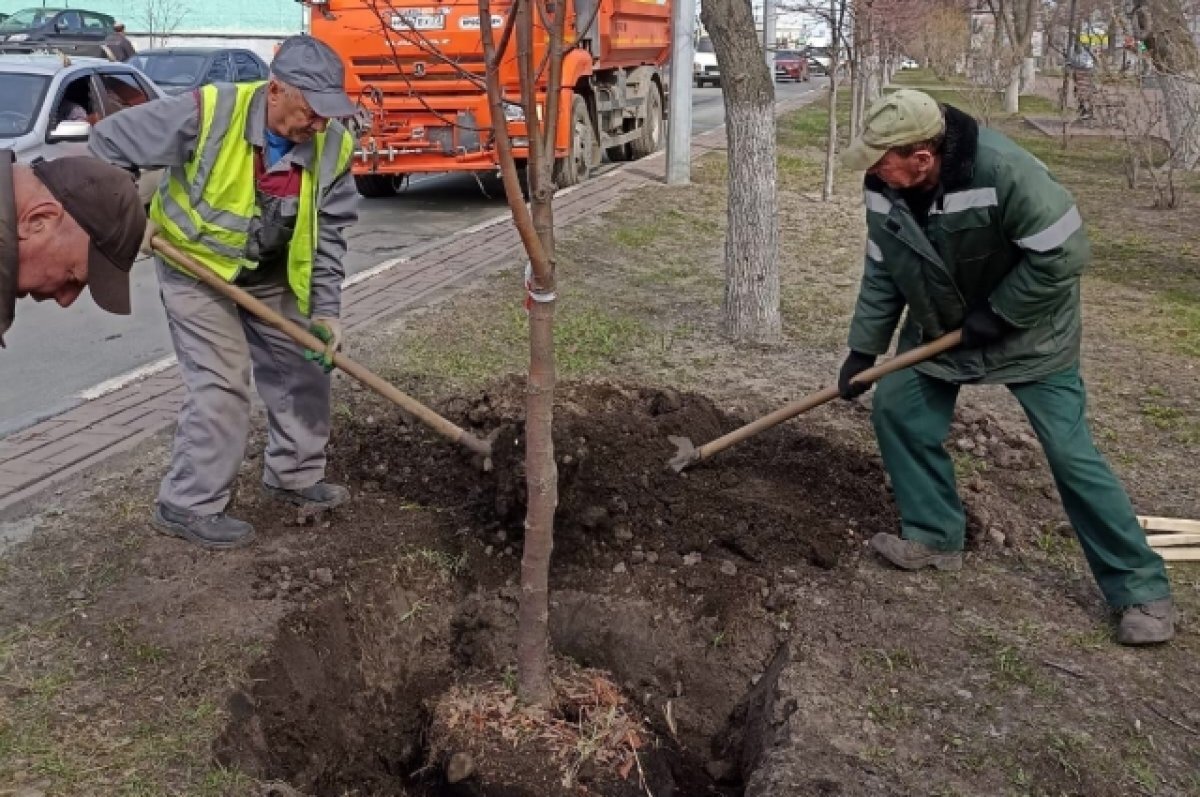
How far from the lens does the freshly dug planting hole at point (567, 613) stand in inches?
137

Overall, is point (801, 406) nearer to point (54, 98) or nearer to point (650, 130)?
point (54, 98)

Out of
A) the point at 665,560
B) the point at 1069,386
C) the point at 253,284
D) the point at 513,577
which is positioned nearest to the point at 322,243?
the point at 253,284

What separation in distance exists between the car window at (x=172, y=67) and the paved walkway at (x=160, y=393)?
Result: 19.7ft

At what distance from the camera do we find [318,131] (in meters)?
3.96

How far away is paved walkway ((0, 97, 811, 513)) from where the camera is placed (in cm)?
502

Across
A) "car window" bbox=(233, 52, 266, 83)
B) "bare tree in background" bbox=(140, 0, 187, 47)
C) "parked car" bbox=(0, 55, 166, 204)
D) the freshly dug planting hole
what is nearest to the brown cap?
the freshly dug planting hole

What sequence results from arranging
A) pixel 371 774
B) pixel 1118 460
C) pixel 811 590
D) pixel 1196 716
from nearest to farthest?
pixel 1196 716 → pixel 371 774 → pixel 811 590 → pixel 1118 460

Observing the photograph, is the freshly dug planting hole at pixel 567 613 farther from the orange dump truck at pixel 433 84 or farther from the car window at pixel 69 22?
the car window at pixel 69 22

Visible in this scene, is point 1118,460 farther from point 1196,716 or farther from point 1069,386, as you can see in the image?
point 1196,716

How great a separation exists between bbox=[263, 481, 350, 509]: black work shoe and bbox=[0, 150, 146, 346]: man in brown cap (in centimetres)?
233

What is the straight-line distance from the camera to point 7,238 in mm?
2023

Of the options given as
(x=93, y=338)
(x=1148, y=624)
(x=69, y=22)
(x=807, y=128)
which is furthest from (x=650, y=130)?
(x=69, y=22)

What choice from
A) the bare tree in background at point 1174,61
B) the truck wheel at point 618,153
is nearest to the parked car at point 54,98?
the truck wheel at point 618,153

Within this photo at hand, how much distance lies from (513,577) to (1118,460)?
2845 millimetres
